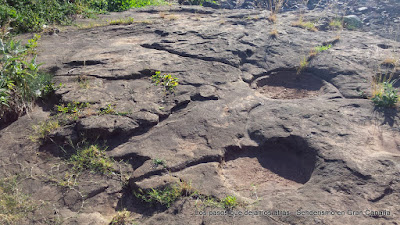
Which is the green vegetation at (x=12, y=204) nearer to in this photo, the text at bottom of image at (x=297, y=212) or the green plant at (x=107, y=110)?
the green plant at (x=107, y=110)

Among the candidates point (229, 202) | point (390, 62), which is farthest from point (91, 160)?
point (390, 62)

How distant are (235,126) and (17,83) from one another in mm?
2452

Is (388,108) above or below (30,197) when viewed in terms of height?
above

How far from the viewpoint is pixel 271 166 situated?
10.3 feet

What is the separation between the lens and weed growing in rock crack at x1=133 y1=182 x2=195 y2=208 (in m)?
2.66

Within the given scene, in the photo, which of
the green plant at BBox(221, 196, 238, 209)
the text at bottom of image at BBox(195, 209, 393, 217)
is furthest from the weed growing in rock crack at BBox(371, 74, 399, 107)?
the green plant at BBox(221, 196, 238, 209)

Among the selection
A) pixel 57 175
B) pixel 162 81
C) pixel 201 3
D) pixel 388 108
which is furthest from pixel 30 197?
pixel 201 3

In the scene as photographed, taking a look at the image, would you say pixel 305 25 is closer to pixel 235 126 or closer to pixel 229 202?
pixel 235 126

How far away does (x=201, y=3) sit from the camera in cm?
862

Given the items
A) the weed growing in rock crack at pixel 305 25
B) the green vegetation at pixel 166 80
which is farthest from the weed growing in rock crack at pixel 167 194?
the weed growing in rock crack at pixel 305 25

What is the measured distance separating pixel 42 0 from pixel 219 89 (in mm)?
4278

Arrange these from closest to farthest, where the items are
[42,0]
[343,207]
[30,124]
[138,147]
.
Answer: [343,207]
[138,147]
[30,124]
[42,0]

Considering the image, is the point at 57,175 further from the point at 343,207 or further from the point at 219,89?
the point at 343,207

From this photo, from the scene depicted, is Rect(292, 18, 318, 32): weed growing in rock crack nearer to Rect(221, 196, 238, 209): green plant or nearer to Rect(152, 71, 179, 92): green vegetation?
Rect(152, 71, 179, 92): green vegetation
